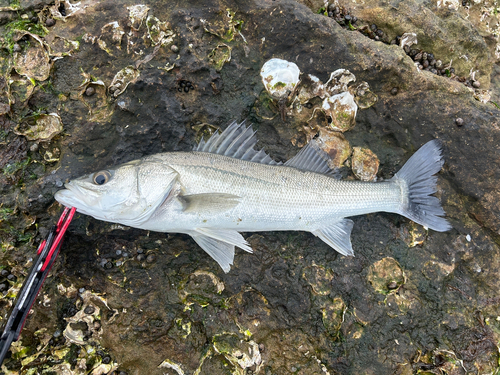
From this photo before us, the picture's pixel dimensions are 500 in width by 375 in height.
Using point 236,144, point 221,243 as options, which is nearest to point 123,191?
point 221,243

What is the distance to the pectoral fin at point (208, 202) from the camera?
2.94 meters

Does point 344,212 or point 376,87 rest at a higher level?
point 376,87

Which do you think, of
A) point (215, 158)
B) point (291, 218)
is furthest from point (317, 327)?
point (215, 158)

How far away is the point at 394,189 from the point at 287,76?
1.61 meters

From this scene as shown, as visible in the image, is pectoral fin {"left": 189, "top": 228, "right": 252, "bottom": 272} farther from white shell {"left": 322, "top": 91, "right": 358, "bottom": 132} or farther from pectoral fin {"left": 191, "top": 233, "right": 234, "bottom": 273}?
white shell {"left": 322, "top": 91, "right": 358, "bottom": 132}

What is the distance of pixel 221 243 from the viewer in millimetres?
3154

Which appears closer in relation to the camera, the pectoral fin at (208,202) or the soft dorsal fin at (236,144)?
the pectoral fin at (208,202)

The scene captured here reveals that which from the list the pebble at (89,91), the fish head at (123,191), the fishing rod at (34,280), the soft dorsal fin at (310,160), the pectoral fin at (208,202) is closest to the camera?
the fishing rod at (34,280)

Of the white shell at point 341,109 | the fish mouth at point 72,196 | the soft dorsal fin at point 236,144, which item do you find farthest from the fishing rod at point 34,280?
the white shell at point 341,109

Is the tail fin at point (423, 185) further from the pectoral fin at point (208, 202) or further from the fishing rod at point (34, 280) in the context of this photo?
the fishing rod at point (34, 280)

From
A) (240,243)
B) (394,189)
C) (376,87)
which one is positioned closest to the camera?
(240,243)

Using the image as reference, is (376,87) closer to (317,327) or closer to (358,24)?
(358,24)

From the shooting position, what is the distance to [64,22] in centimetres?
327

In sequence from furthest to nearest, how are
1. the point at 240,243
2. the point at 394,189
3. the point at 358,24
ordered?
the point at 358,24 < the point at 394,189 < the point at 240,243
